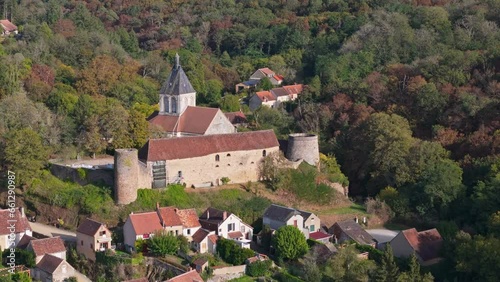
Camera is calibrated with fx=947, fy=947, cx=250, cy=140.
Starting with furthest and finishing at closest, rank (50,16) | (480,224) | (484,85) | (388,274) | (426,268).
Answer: (50,16)
(484,85)
(480,224)
(426,268)
(388,274)

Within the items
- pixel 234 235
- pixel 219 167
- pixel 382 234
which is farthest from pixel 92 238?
pixel 382 234

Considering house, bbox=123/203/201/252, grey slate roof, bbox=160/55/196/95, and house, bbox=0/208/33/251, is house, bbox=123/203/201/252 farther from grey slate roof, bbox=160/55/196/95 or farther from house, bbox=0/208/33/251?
grey slate roof, bbox=160/55/196/95

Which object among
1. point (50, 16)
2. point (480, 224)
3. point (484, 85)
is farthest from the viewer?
point (50, 16)

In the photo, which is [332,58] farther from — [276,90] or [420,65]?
[420,65]

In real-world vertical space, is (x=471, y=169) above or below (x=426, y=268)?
above

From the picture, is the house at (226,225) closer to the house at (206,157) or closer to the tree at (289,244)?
the tree at (289,244)

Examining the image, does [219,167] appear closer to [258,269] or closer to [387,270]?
[258,269]

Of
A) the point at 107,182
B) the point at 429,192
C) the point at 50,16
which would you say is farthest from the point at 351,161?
the point at 50,16
